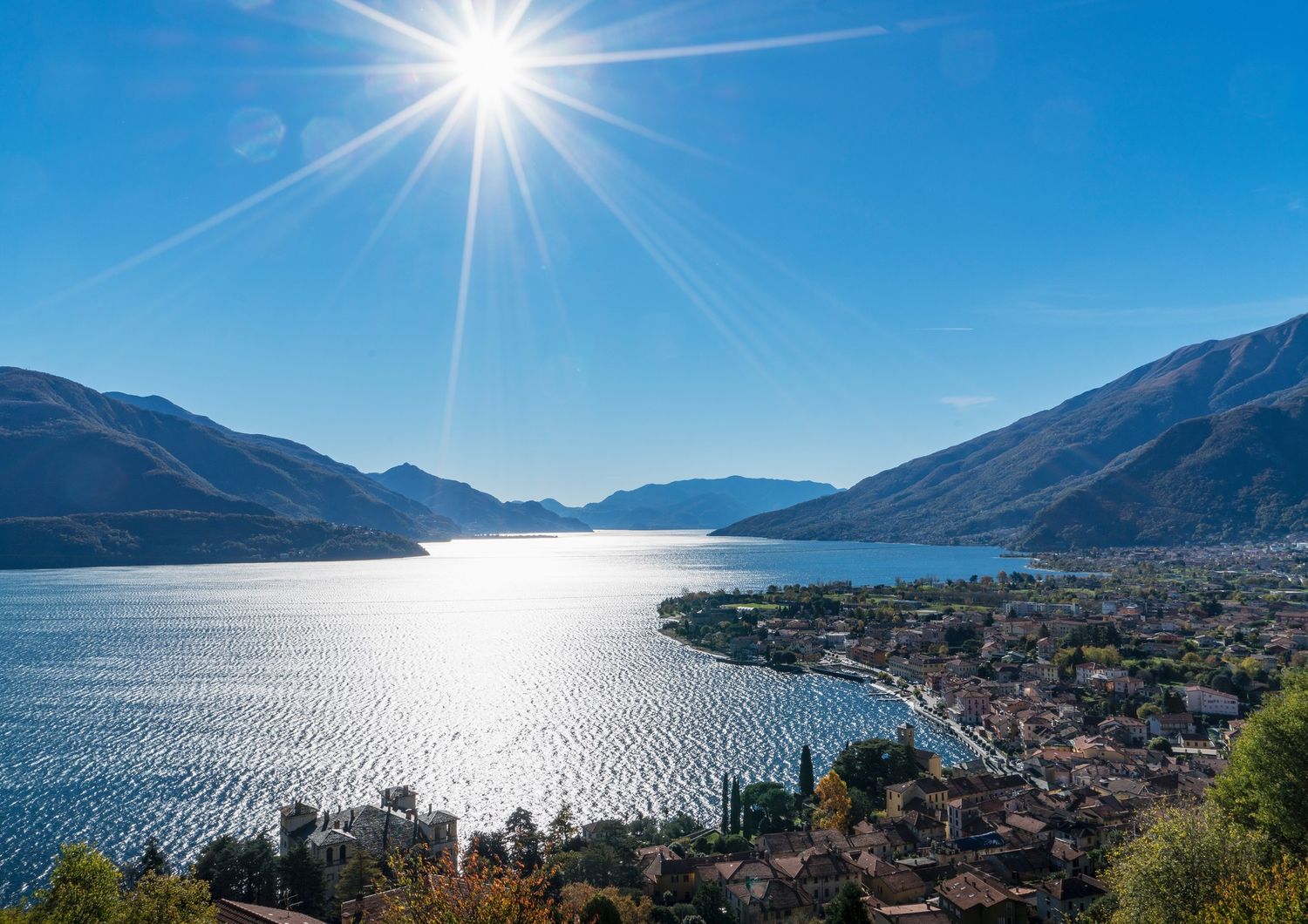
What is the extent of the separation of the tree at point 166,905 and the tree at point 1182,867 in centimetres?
1933

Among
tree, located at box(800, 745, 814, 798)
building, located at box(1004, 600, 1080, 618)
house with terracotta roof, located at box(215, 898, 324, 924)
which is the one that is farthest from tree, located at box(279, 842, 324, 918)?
building, located at box(1004, 600, 1080, 618)

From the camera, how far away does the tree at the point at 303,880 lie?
2648cm

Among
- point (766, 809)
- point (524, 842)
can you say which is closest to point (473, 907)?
point (524, 842)

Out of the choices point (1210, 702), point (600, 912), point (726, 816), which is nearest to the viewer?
point (600, 912)

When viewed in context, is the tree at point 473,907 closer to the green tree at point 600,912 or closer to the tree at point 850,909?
the green tree at point 600,912

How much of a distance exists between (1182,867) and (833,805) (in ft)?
76.1

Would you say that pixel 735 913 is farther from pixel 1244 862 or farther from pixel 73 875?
pixel 73 875

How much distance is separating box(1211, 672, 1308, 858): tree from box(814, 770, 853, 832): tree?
686 inches

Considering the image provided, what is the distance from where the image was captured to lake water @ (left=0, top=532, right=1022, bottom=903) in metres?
40.0

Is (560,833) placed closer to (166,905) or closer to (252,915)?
(252,915)

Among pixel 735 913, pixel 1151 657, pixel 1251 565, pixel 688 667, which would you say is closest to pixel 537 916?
pixel 735 913

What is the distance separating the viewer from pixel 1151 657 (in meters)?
75.6

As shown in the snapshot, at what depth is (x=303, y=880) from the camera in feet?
88.7

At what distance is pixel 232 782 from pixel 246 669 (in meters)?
35.5
